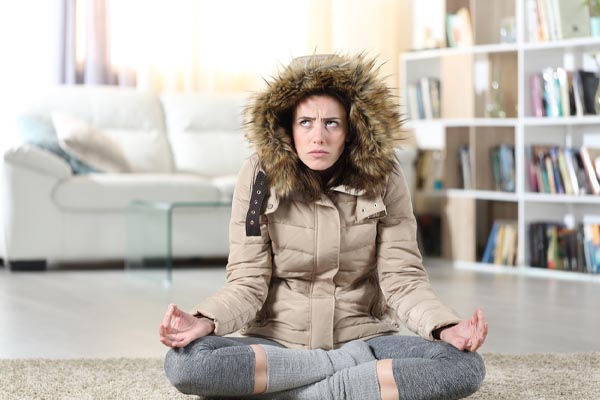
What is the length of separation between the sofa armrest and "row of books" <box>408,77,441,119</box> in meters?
2.00

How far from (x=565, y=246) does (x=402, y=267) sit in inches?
125

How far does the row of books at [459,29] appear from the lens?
5715mm

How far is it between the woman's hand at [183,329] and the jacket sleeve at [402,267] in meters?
0.38

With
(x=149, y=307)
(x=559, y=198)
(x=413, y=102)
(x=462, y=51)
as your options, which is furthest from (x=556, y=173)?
(x=149, y=307)

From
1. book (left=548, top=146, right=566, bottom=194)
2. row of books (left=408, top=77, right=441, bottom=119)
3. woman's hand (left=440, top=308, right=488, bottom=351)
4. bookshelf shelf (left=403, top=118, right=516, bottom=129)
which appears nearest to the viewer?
woman's hand (left=440, top=308, right=488, bottom=351)

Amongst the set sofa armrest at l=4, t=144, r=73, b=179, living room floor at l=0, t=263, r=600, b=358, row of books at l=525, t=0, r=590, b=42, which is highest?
row of books at l=525, t=0, r=590, b=42

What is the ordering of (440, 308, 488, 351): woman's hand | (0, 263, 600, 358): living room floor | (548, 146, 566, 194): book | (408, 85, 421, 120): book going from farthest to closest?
(408, 85, 421, 120): book
(548, 146, 566, 194): book
(0, 263, 600, 358): living room floor
(440, 308, 488, 351): woman's hand

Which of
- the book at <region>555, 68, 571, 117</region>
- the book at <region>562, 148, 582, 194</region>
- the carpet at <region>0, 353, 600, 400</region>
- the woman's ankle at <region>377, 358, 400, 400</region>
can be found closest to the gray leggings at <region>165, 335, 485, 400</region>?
the woman's ankle at <region>377, 358, 400, 400</region>

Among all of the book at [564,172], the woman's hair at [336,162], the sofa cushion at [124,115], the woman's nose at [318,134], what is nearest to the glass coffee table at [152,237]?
the sofa cushion at [124,115]

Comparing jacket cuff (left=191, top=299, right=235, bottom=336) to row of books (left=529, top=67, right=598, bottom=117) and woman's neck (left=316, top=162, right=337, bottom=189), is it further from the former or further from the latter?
row of books (left=529, top=67, right=598, bottom=117)

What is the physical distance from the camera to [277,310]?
85.0 inches

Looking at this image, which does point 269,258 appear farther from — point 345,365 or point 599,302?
point 599,302

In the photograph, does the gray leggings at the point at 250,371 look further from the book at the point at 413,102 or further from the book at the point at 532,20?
the book at the point at 413,102

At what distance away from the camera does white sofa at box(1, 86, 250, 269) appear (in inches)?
204
